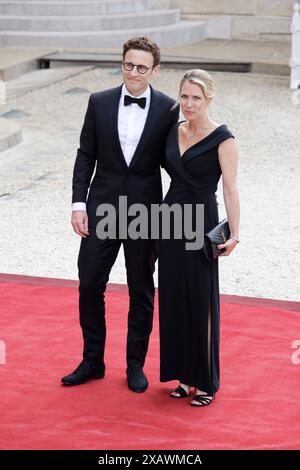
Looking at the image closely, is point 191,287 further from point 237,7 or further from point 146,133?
point 237,7

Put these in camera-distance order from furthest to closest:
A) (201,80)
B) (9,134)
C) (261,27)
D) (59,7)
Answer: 1. (261,27)
2. (59,7)
3. (9,134)
4. (201,80)

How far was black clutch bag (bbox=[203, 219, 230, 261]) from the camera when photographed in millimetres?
4703

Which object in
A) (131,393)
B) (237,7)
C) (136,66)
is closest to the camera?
(136,66)

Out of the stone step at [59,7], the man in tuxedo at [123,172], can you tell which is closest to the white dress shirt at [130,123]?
the man in tuxedo at [123,172]

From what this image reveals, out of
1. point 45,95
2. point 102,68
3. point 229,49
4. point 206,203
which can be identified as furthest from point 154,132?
point 229,49

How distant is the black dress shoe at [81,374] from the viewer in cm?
509

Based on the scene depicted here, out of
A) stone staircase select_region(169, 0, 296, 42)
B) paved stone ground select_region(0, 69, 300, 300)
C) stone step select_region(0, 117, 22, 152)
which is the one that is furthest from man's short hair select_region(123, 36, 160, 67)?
stone staircase select_region(169, 0, 296, 42)

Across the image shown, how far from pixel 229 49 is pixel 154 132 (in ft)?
40.3

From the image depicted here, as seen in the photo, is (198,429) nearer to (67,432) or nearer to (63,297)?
(67,432)

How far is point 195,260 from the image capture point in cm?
479

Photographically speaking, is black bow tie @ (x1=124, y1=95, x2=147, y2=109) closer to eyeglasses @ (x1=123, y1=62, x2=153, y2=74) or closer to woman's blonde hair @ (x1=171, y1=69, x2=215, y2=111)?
eyeglasses @ (x1=123, y1=62, x2=153, y2=74)

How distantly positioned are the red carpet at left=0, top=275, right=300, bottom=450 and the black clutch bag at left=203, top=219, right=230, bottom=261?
723mm

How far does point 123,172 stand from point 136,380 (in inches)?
39.5

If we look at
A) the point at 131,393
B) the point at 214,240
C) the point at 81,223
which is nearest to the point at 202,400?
the point at 131,393
